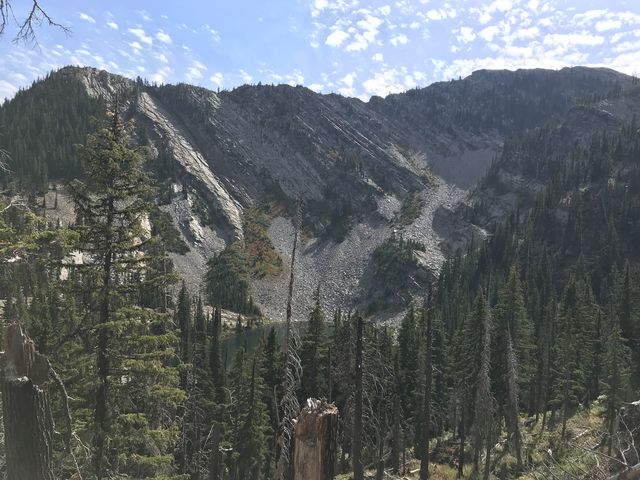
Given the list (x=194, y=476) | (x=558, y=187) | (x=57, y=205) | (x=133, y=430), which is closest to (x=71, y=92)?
(x=57, y=205)

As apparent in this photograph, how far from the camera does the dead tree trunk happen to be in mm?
3969

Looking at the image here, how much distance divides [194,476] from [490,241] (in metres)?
134

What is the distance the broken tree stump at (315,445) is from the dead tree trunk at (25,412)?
2.42m

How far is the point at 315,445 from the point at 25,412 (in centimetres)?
282

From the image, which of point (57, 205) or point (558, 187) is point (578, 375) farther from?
point (57, 205)

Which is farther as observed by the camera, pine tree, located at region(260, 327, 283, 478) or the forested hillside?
pine tree, located at region(260, 327, 283, 478)

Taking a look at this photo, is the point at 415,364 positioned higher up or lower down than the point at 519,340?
lower down

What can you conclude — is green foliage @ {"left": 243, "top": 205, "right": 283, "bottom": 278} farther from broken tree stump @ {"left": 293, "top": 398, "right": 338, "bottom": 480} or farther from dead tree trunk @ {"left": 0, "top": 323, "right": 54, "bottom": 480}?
dead tree trunk @ {"left": 0, "top": 323, "right": 54, "bottom": 480}

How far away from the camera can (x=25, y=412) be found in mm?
4020

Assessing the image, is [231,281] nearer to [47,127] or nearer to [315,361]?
[47,127]

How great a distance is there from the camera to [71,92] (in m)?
190

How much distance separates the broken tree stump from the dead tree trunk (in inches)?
95.2

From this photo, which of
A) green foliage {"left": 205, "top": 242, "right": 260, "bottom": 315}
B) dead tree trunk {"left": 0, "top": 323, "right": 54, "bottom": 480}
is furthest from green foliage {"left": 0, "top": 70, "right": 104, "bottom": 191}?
dead tree trunk {"left": 0, "top": 323, "right": 54, "bottom": 480}

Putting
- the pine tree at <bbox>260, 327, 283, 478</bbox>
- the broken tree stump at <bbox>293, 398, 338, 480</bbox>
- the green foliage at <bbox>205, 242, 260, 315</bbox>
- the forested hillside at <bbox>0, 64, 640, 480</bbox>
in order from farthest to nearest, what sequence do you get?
the green foliage at <bbox>205, 242, 260, 315</bbox> → the pine tree at <bbox>260, 327, 283, 478</bbox> → the forested hillside at <bbox>0, 64, 640, 480</bbox> → the broken tree stump at <bbox>293, 398, 338, 480</bbox>
